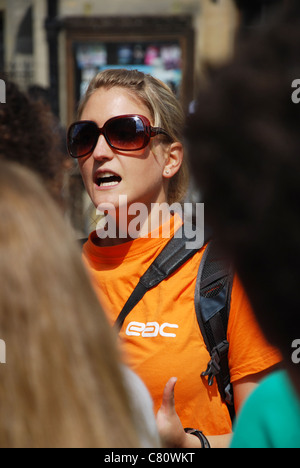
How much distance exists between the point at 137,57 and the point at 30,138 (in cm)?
731

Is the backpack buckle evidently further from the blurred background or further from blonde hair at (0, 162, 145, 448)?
the blurred background

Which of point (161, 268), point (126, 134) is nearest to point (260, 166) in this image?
point (161, 268)

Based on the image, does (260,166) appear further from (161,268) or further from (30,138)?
(30,138)

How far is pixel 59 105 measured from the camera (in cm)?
930

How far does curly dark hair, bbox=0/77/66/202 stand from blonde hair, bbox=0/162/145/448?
1.08 m

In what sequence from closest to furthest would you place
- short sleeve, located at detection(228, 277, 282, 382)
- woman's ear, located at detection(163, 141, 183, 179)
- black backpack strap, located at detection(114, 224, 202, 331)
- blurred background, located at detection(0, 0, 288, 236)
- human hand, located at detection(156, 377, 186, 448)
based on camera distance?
human hand, located at detection(156, 377, 186, 448) < short sleeve, located at detection(228, 277, 282, 382) < black backpack strap, located at detection(114, 224, 202, 331) < woman's ear, located at detection(163, 141, 183, 179) < blurred background, located at detection(0, 0, 288, 236)

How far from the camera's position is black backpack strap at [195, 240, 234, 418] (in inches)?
69.9

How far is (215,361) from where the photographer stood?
177 centimetres

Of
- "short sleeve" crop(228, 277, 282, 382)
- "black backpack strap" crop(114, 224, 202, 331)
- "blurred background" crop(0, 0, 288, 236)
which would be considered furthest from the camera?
"blurred background" crop(0, 0, 288, 236)

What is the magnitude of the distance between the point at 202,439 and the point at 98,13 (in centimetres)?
838

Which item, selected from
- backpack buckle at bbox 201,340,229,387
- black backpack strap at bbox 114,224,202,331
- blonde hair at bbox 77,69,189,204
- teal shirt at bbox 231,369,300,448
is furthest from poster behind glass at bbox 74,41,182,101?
teal shirt at bbox 231,369,300,448

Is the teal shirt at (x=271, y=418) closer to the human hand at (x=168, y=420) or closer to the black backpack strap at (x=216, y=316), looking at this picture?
the human hand at (x=168, y=420)

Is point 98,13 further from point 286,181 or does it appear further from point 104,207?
point 286,181

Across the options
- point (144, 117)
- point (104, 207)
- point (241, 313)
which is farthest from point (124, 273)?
point (144, 117)
